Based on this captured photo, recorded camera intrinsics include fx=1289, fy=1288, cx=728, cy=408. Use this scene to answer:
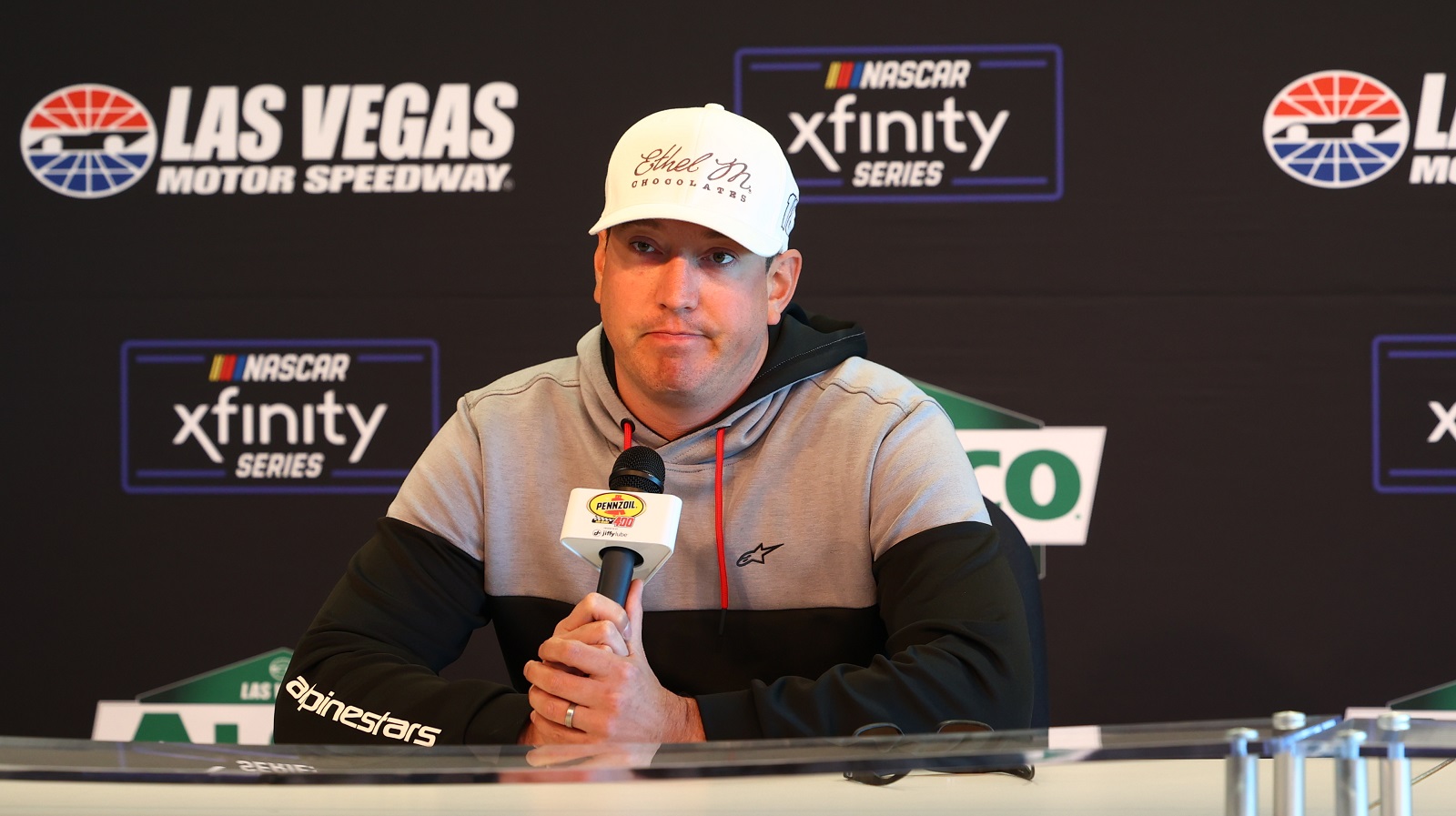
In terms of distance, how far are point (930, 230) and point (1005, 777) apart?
1.67m

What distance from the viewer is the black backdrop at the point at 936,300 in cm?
223

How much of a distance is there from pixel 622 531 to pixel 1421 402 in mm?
1708

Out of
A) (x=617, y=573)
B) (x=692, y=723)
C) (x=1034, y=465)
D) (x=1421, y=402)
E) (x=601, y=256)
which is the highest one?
(x=601, y=256)

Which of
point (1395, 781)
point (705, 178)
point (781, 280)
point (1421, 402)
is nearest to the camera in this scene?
point (1395, 781)

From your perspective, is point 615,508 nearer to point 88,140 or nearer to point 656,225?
point 656,225

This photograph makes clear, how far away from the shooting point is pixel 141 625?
2.38 metres

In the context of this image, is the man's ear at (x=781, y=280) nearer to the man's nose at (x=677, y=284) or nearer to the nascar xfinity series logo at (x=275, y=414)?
the man's nose at (x=677, y=284)

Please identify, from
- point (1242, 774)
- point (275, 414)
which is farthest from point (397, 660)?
point (275, 414)

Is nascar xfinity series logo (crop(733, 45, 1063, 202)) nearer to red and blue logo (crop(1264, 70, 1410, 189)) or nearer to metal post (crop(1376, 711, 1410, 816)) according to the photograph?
red and blue logo (crop(1264, 70, 1410, 189))

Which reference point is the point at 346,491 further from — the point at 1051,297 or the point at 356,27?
the point at 1051,297

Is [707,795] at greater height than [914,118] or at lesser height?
lesser

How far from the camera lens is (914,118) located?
2.29 meters

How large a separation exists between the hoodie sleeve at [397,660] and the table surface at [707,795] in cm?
46

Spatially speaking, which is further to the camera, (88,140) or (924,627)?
(88,140)
